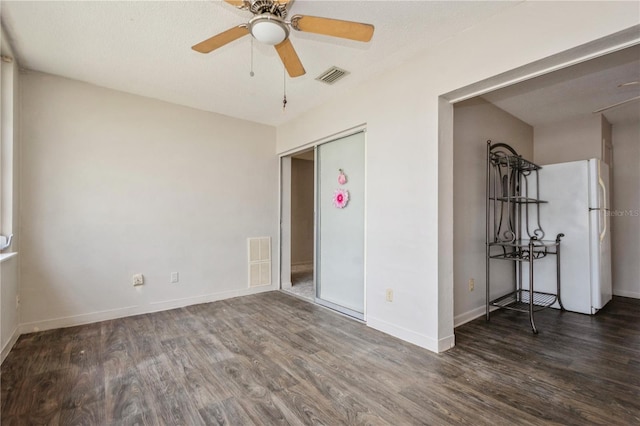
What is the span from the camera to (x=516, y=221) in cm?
403

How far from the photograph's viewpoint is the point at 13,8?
204 cm

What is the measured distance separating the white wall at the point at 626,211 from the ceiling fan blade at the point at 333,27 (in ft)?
15.9

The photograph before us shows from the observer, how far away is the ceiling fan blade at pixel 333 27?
66.9 inches

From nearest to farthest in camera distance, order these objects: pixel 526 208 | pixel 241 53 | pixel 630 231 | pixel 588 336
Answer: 1. pixel 241 53
2. pixel 588 336
3. pixel 526 208
4. pixel 630 231

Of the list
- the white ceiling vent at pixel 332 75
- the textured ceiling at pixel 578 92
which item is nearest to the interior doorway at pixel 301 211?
the white ceiling vent at pixel 332 75

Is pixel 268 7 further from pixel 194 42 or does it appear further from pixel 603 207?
pixel 603 207

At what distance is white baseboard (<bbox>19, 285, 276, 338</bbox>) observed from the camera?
2953 mm

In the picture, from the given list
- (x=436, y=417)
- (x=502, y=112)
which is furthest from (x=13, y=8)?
(x=502, y=112)

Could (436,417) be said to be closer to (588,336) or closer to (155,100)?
(588,336)

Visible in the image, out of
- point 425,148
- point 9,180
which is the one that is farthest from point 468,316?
point 9,180

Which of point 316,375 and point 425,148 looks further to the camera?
point 425,148

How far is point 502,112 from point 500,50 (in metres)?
2.06

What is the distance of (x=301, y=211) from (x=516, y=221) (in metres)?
4.18

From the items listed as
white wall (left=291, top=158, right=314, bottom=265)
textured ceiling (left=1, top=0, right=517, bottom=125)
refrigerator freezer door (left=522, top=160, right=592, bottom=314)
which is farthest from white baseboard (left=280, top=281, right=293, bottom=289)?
refrigerator freezer door (left=522, top=160, right=592, bottom=314)
